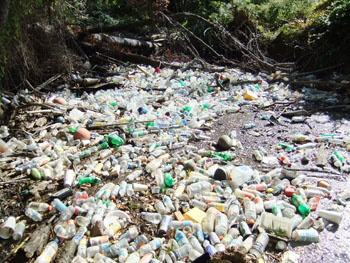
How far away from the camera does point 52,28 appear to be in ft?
15.7

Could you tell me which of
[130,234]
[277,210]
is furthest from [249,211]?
[130,234]

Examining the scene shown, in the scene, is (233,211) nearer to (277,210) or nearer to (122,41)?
(277,210)

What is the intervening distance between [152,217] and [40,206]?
0.96 meters

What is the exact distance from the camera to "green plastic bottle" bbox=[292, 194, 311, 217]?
2.39 metres

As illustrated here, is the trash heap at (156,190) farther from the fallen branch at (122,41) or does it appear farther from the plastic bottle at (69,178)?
the fallen branch at (122,41)

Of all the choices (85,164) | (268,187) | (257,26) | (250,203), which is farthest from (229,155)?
(257,26)

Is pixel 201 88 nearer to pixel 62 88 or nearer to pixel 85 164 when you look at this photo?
pixel 62 88

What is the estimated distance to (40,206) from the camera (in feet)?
8.07

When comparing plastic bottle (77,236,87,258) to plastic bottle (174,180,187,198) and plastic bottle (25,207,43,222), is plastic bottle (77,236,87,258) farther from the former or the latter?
plastic bottle (174,180,187,198)

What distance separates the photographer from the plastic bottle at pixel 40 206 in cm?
245

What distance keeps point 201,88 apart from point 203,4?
503 centimetres

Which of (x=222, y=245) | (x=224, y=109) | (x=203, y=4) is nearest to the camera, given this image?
(x=222, y=245)

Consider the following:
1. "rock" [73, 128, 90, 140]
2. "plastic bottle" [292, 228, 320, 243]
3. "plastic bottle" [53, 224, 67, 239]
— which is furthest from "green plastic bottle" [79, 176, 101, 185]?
"plastic bottle" [292, 228, 320, 243]

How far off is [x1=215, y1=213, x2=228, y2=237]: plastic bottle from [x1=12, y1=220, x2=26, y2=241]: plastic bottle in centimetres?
149
